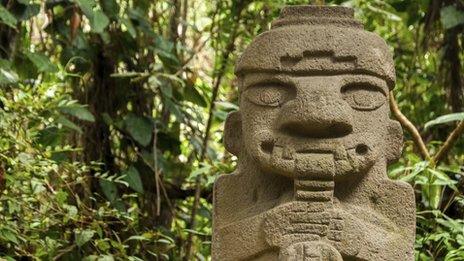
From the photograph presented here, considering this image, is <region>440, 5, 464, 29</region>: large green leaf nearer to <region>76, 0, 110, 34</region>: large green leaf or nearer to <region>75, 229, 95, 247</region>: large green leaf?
<region>76, 0, 110, 34</region>: large green leaf

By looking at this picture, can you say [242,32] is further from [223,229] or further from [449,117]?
[223,229]

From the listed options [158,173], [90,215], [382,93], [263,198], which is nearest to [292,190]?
[263,198]

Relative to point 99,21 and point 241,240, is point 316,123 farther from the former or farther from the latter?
point 99,21

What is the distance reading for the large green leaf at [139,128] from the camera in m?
9.40

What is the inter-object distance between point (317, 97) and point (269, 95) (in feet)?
0.89

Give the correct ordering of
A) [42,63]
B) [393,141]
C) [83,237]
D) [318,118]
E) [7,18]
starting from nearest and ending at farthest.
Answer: [318,118] < [393,141] < [7,18] < [83,237] < [42,63]

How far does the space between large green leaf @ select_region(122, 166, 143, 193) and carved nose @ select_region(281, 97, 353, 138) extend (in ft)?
8.71

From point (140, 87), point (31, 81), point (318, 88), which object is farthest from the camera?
point (140, 87)

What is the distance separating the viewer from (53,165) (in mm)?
8094

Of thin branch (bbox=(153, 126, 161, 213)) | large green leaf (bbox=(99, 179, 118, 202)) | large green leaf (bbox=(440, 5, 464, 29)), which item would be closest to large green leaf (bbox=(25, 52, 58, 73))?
large green leaf (bbox=(99, 179, 118, 202))

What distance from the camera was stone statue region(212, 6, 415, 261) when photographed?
656 centimetres

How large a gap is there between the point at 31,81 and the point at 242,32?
1676 mm

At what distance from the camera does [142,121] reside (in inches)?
375

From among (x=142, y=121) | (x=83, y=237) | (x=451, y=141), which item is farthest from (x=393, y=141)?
(x=142, y=121)
